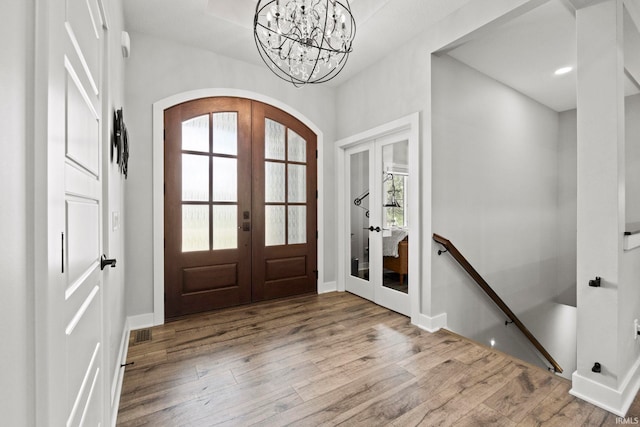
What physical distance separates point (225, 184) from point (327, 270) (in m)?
1.78

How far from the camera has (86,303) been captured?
1.05 meters

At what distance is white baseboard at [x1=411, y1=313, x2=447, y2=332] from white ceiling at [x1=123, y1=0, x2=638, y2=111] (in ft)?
8.75

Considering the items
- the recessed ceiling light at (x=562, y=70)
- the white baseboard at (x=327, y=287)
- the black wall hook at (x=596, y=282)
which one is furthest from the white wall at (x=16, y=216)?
the recessed ceiling light at (x=562, y=70)

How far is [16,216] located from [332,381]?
6.49ft

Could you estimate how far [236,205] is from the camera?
135 inches

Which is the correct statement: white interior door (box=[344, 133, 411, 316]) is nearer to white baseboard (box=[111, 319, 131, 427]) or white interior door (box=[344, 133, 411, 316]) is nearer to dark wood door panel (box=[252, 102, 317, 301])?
dark wood door panel (box=[252, 102, 317, 301])

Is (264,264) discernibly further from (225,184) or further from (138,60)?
(138,60)

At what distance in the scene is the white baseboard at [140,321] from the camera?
2.86 metres

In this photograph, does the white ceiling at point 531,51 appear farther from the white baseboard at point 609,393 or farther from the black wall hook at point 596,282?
the white baseboard at point 609,393

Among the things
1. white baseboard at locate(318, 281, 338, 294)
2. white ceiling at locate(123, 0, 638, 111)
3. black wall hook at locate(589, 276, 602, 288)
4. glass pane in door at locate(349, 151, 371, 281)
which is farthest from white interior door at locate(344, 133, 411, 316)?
black wall hook at locate(589, 276, 602, 288)

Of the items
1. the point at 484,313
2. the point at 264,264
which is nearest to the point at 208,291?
the point at 264,264

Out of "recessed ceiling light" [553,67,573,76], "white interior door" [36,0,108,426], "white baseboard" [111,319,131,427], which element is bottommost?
"white baseboard" [111,319,131,427]

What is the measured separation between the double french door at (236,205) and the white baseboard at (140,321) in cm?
17

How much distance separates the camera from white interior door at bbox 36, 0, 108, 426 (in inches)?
23.4
